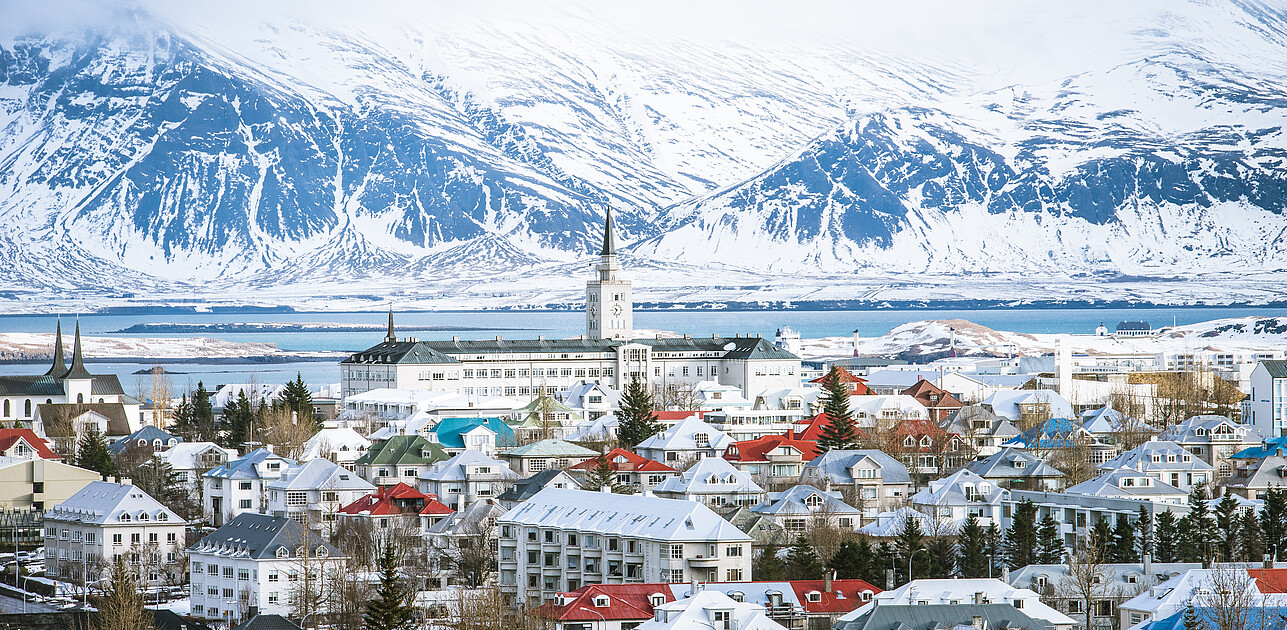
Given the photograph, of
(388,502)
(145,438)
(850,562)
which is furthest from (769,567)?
(145,438)

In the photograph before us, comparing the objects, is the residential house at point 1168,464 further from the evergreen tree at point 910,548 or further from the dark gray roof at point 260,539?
the dark gray roof at point 260,539

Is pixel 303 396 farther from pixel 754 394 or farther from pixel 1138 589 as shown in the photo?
pixel 1138 589

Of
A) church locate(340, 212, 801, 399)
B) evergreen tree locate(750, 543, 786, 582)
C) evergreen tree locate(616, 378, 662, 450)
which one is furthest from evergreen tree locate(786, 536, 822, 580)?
church locate(340, 212, 801, 399)

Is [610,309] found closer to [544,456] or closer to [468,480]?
[544,456]

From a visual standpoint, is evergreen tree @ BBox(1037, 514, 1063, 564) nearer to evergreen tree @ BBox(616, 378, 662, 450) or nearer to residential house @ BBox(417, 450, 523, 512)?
residential house @ BBox(417, 450, 523, 512)

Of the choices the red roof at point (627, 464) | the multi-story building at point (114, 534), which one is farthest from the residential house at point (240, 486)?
the red roof at point (627, 464)

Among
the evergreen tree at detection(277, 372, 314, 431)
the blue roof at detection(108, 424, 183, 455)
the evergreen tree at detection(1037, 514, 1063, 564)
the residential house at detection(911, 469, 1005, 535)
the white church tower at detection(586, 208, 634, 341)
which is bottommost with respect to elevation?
the evergreen tree at detection(1037, 514, 1063, 564)

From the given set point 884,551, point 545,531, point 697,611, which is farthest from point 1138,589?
point 545,531
